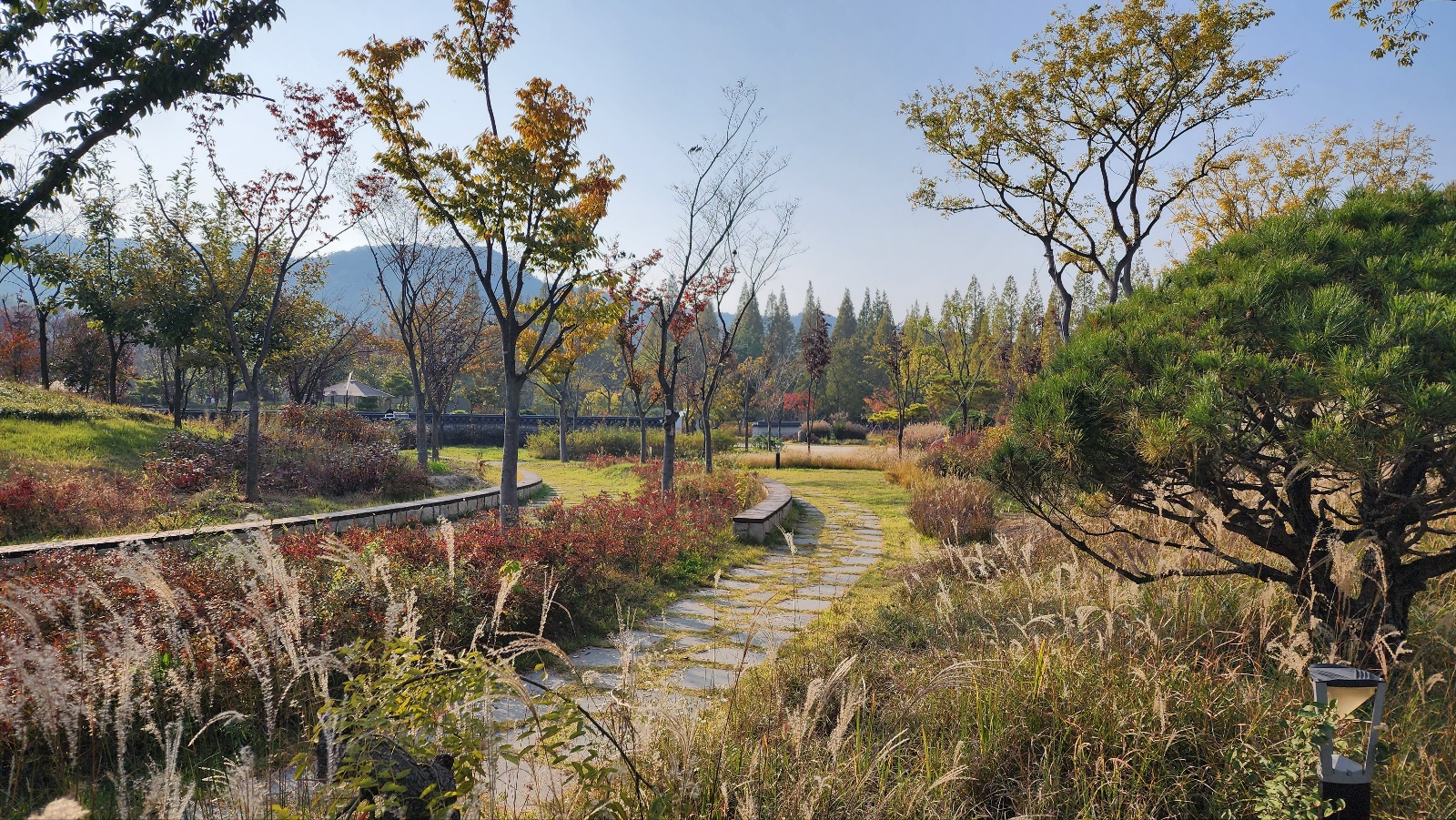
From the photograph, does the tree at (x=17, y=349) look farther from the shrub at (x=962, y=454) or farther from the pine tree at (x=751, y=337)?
the pine tree at (x=751, y=337)

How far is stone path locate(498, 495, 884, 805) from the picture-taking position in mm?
2180

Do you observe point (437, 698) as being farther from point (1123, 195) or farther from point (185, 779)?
point (1123, 195)

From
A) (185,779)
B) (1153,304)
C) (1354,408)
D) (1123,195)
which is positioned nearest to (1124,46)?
(1123,195)

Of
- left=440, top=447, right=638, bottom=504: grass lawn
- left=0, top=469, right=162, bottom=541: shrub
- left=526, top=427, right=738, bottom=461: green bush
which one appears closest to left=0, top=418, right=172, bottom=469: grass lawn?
left=0, top=469, right=162, bottom=541: shrub

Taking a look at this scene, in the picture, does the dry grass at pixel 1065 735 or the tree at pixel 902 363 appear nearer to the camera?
the dry grass at pixel 1065 735

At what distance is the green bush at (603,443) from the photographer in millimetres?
19703

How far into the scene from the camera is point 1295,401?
2645mm

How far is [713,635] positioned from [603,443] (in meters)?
17.3

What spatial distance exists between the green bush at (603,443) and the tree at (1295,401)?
52.5ft

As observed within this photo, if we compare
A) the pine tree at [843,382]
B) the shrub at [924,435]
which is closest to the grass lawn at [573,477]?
the shrub at [924,435]

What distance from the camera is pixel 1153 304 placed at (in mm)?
3406

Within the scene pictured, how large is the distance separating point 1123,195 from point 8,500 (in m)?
15.4

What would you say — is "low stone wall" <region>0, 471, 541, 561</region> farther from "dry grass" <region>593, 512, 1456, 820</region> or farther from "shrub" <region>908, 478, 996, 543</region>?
"shrub" <region>908, 478, 996, 543</region>

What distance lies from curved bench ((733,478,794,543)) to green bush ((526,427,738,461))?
9.88 meters
